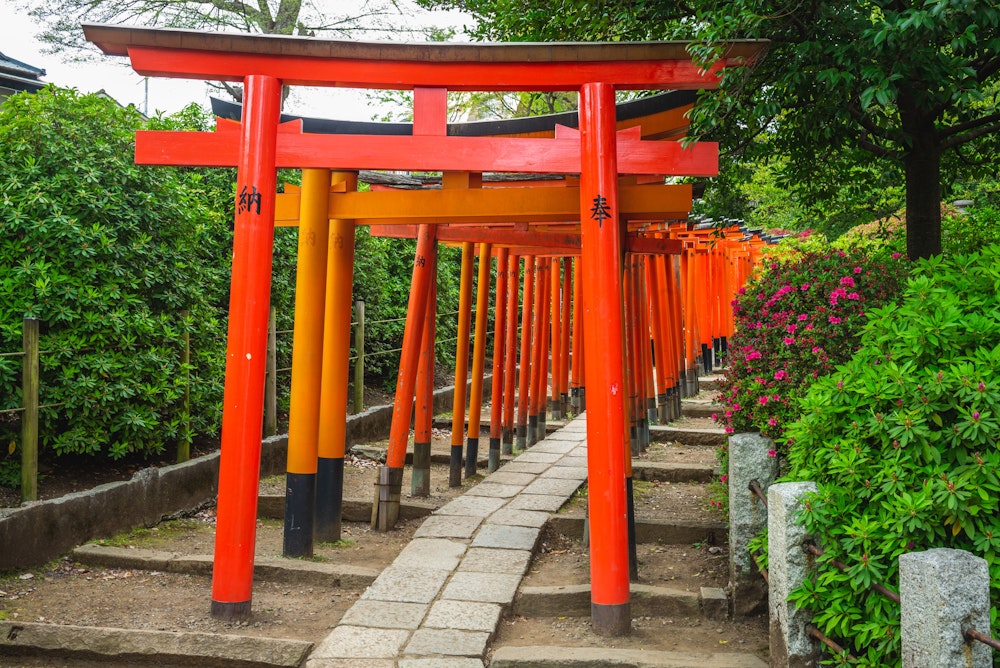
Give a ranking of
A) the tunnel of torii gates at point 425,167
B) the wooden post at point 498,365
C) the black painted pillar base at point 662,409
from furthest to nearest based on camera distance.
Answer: the black painted pillar base at point 662,409 → the wooden post at point 498,365 → the tunnel of torii gates at point 425,167

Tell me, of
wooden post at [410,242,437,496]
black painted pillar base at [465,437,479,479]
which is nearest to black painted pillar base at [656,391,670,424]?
black painted pillar base at [465,437,479,479]

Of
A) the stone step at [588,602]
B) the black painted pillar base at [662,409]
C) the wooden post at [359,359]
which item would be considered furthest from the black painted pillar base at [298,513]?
the black painted pillar base at [662,409]

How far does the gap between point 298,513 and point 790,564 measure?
3.46m

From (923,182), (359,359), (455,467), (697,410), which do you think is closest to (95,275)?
(455,467)

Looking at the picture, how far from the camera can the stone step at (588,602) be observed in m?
5.16

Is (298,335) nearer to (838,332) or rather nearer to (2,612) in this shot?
(2,612)

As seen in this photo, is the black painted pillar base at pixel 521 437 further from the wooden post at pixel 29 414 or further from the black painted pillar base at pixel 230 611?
the black painted pillar base at pixel 230 611

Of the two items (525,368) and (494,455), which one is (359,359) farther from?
(494,455)

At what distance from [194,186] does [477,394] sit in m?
3.49

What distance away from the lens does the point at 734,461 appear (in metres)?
4.66

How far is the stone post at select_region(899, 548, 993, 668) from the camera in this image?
272cm

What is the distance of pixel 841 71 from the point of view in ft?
16.5

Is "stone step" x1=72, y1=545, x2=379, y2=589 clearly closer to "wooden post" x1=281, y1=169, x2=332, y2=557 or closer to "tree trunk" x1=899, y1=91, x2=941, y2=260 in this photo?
"wooden post" x1=281, y1=169, x2=332, y2=557

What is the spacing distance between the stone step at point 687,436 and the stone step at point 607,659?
6057 millimetres
